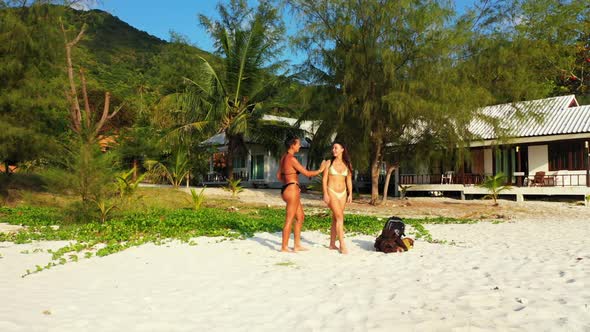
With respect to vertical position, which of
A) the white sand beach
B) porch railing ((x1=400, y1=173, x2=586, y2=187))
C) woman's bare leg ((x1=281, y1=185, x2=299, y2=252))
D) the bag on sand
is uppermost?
porch railing ((x1=400, y1=173, x2=586, y2=187))

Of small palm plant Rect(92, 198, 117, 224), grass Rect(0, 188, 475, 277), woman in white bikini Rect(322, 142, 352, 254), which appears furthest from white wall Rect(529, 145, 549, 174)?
small palm plant Rect(92, 198, 117, 224)

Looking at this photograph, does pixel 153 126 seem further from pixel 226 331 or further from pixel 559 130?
pixel 226 331

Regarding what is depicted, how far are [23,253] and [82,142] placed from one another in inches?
152

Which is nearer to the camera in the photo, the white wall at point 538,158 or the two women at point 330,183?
the two women at point 330,183

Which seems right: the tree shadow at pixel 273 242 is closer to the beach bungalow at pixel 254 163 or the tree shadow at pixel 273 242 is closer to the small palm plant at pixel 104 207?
the small palm plant at pixel 104 207

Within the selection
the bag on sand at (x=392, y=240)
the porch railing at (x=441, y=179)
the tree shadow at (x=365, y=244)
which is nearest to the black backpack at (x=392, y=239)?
the bag on sand at (x=392, y=240)

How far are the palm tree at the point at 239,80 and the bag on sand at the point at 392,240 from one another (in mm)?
17575

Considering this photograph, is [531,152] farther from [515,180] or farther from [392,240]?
[392,240]

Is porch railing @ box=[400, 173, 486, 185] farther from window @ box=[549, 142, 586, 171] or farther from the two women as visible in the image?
the two women

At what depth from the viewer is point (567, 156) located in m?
20.2

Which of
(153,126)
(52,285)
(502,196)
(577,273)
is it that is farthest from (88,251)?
(153,126)

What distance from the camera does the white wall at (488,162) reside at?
22484 millimetres

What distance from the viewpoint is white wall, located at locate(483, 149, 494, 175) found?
22484 millimetres

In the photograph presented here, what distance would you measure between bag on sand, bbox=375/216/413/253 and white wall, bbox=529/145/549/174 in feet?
55.1
